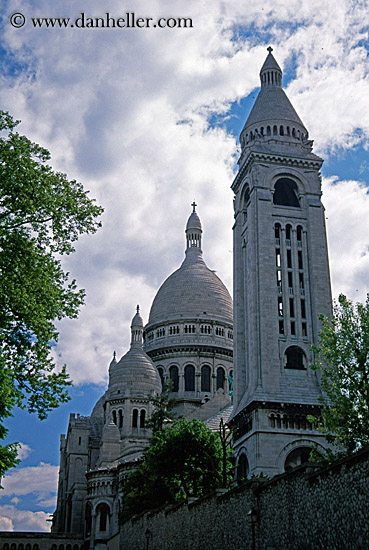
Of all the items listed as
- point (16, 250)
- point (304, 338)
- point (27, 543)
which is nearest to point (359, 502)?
point (16, 250)

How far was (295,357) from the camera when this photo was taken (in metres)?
55.5

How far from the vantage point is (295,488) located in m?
21.5

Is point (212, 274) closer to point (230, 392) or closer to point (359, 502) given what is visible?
point (230, 392)

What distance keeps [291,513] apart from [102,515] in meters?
50.4

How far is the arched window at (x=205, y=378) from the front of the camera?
8812cm

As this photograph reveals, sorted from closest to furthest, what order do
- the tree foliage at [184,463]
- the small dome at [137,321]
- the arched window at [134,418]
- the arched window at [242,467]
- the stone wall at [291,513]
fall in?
the stone wall at [291,513], the tree foliage at [184,463], the arched window at [242,467], the arched window at [134,418], the small dome at [137,321]

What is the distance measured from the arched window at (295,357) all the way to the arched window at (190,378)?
34058mm

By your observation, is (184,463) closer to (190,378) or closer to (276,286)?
(276,286)

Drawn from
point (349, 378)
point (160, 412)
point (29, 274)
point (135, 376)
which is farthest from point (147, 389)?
point (29, 274)

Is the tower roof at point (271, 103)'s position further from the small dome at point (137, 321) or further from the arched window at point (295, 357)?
the small dome at point (137, 321)

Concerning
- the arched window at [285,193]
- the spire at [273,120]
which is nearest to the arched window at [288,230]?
the arched window at [285,193]

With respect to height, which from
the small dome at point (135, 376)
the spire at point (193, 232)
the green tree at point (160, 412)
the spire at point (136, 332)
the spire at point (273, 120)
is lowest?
the green tree at point (160, 412)

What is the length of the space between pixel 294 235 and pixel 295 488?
39.4m

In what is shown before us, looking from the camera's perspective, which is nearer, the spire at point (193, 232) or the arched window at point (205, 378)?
the arched window at point (205, 378)
